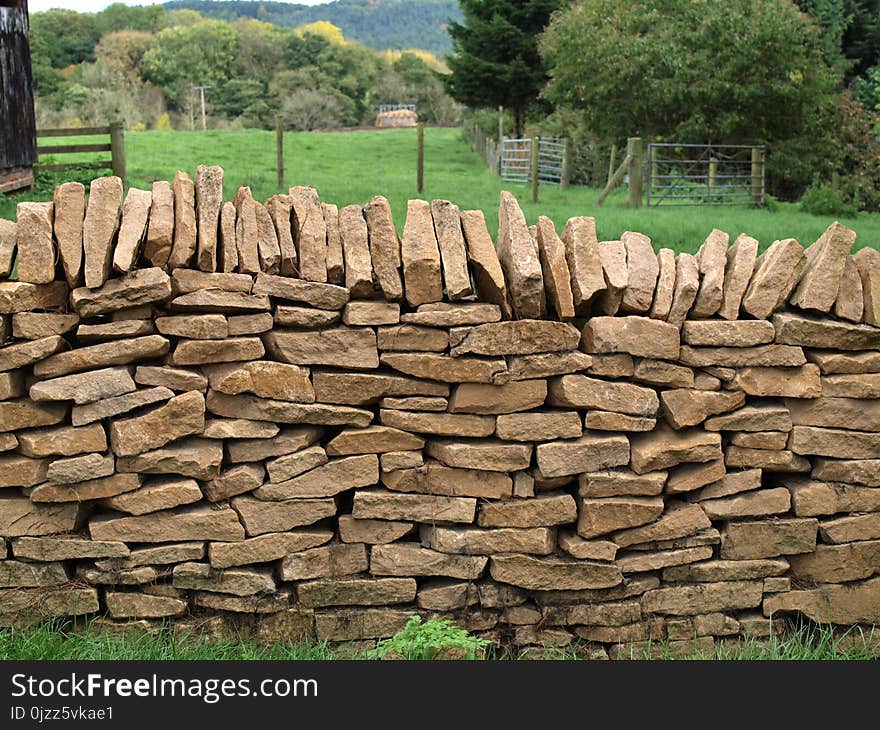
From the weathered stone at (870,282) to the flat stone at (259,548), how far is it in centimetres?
274

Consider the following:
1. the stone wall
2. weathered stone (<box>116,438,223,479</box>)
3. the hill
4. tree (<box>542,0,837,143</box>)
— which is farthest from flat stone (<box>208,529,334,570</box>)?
the hill

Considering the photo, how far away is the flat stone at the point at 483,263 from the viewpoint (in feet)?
14.1

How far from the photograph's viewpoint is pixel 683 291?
4.41 m

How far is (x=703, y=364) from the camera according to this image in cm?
449

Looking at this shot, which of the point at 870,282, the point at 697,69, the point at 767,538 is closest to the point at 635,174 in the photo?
the point at 697,69

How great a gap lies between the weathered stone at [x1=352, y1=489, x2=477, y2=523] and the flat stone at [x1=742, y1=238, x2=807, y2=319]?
1553mm

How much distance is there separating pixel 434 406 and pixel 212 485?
3.42 ft

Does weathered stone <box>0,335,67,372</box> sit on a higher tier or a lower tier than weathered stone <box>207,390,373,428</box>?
higher

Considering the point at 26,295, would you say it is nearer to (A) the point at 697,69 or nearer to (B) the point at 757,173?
(B) the point at 757,173

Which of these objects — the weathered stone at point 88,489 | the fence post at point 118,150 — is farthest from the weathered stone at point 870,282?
the fence post at point 118,150

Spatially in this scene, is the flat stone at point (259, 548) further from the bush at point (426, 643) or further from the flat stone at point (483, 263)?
the flat stone at point (483, 263)

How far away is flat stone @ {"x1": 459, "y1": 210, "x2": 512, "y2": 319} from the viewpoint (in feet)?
14.1

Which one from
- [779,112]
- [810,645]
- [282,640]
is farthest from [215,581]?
[779,112]

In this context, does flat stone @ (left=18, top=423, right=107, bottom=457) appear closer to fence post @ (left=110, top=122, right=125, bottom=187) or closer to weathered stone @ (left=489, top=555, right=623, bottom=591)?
weathered stone @ (left=489, top=555, right=623, bottom=591)
